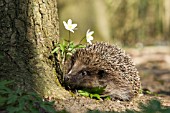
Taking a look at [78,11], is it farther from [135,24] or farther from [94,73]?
[94,73]

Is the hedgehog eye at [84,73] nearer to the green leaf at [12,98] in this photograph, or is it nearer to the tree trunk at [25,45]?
the tree trunk at [25,45]

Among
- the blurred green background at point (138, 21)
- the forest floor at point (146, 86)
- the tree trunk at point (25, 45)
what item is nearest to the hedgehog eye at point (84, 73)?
the forest floor at point (146, 86)

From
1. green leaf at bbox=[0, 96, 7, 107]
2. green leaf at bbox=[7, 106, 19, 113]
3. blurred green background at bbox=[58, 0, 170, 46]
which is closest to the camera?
green leaf at bbox=[7, 106, 19, 113]

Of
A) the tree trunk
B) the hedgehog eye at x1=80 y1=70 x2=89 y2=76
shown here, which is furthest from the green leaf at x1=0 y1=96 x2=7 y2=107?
the hedgehog eye at x1=80 y1=70 x2=89 y2=76

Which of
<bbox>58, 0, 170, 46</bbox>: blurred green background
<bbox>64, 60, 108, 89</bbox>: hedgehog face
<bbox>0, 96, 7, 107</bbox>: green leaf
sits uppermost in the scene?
<bbox>58, 0, 170, 46</bbox>: blurred green background

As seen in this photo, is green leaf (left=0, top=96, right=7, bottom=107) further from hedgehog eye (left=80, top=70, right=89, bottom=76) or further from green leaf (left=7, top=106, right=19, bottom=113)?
hedgehog eye (left=80, top=70, right=89, bottom=76)

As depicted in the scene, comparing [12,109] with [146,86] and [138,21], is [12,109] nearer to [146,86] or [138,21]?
[146,86]
